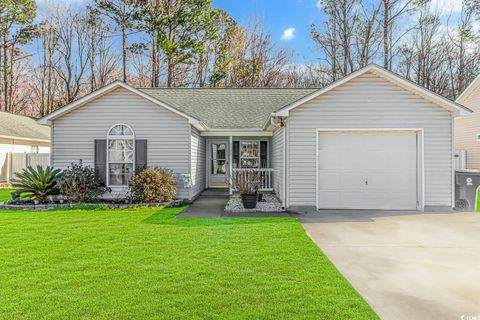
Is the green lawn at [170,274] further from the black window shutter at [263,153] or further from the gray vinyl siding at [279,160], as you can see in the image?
the black window shutter at [263,153]

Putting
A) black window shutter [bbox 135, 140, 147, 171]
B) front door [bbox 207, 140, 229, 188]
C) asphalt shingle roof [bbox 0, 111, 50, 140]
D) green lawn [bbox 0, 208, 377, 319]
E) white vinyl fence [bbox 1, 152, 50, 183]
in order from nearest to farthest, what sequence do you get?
green lawn [bbox 0, 208, 377, 319] < black window shutter [bbox 135, 140, 147, 171] < front door [bbox 207, 140, 229, 188] < white vinyl fence [bbox 1, 152, 50, 183] < asphalt shingle roof [bbox 0, 111, 50, 140]

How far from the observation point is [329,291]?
12.3ft

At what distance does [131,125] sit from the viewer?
11.3m

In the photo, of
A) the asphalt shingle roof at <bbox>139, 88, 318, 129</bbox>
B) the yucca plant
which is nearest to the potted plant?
the asphalt shingle roof at <bbox>139, 88, 318, 129</bbox>

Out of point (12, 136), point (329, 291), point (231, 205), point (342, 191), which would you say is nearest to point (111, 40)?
point (12, 136)

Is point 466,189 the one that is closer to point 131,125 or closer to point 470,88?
point 470,88

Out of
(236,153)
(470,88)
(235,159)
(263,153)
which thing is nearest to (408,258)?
(263,153)

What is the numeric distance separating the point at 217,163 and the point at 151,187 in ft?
19.8

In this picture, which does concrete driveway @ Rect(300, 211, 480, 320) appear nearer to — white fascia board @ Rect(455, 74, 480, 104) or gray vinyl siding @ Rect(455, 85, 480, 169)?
gray vinyl siding @ Rect(455, 85, 480, 169)

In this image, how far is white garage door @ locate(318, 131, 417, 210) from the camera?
375 inches

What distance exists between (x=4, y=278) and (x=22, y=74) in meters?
30.7

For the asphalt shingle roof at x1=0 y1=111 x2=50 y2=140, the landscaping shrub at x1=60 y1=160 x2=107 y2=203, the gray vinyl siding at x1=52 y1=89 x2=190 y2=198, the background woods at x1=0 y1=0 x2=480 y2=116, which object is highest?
the background woods at x1=0 y1=0 x2=480 y2=116

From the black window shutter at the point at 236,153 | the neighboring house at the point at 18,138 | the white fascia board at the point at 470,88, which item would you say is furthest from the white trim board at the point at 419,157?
the neighboring house at the point at 18,138

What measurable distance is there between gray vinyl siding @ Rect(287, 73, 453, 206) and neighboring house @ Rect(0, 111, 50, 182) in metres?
16.7
